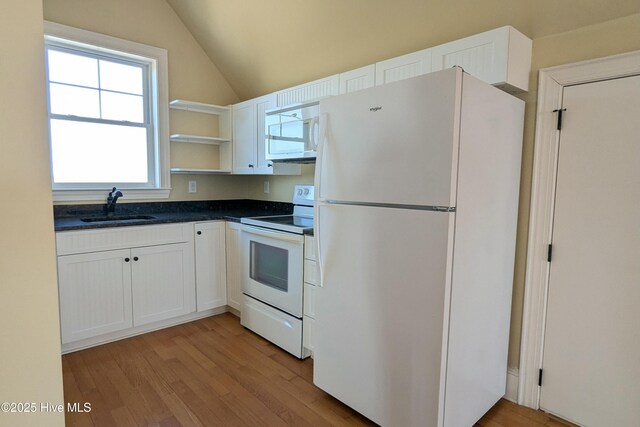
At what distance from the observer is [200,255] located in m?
3.11

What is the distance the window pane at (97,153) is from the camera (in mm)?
3000

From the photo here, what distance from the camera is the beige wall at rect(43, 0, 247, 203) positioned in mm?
2977

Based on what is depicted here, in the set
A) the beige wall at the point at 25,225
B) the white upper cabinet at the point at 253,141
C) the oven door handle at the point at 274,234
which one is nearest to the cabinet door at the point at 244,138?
the white upper cabinet at the point at 253,141

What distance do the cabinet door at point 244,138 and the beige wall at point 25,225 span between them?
270cm

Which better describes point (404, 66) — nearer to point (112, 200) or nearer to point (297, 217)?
point (297, 217)

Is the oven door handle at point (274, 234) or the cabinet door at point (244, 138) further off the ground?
the cabinet door at point (244, 138)

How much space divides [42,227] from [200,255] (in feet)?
8.22

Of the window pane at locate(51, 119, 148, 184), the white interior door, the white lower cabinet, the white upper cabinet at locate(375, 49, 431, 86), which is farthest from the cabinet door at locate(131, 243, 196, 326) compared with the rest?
the white interior door

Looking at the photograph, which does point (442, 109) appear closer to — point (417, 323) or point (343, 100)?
point (343, 100)

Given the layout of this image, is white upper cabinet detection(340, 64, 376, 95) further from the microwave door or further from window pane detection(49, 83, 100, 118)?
window pane detection(49, 83, 100, 118)

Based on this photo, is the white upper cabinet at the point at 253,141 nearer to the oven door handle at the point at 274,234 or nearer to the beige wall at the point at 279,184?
the beige wall at the point at 279,184

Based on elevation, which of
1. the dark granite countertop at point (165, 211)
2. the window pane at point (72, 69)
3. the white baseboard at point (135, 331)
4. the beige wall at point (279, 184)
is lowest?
the white baseboard at point (135, 331)

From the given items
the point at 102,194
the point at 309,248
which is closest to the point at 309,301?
the point at 309,248

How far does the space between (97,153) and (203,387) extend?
2274 millimetres
